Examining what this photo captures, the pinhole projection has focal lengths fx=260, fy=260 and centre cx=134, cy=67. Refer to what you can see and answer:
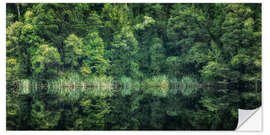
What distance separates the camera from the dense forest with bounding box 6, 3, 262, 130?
33.4 feet

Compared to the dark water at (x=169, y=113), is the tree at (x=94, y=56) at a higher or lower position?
higher

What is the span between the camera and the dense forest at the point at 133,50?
10.2 m

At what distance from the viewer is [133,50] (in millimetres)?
12820

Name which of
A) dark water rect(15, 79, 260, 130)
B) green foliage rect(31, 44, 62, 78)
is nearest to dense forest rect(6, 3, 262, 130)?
green foliage rect(31, 44, 62, 78)

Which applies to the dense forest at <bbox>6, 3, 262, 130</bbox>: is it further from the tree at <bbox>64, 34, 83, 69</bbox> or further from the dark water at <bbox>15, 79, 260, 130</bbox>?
the dark water at <bbox>15, 79, 260, 130</bbox>

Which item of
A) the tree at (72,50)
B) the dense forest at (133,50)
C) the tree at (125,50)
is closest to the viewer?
the dense forest at (133,50)

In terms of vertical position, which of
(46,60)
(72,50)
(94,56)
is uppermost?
(72,50)

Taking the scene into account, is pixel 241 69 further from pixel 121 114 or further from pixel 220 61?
pixel 121 114

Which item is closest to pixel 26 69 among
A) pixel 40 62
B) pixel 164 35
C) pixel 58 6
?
pixel 40 62

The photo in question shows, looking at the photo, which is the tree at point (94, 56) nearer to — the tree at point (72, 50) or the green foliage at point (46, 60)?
the tree at point (72, 50)

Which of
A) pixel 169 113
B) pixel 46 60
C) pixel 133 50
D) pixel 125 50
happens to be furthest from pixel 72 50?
pixel 169 113

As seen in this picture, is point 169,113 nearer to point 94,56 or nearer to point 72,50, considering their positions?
point 94,56

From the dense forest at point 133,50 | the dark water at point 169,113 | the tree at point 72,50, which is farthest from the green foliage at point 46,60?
the dark water at point 169,113

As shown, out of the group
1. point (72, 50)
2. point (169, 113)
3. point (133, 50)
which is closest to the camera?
point (169, 113)
